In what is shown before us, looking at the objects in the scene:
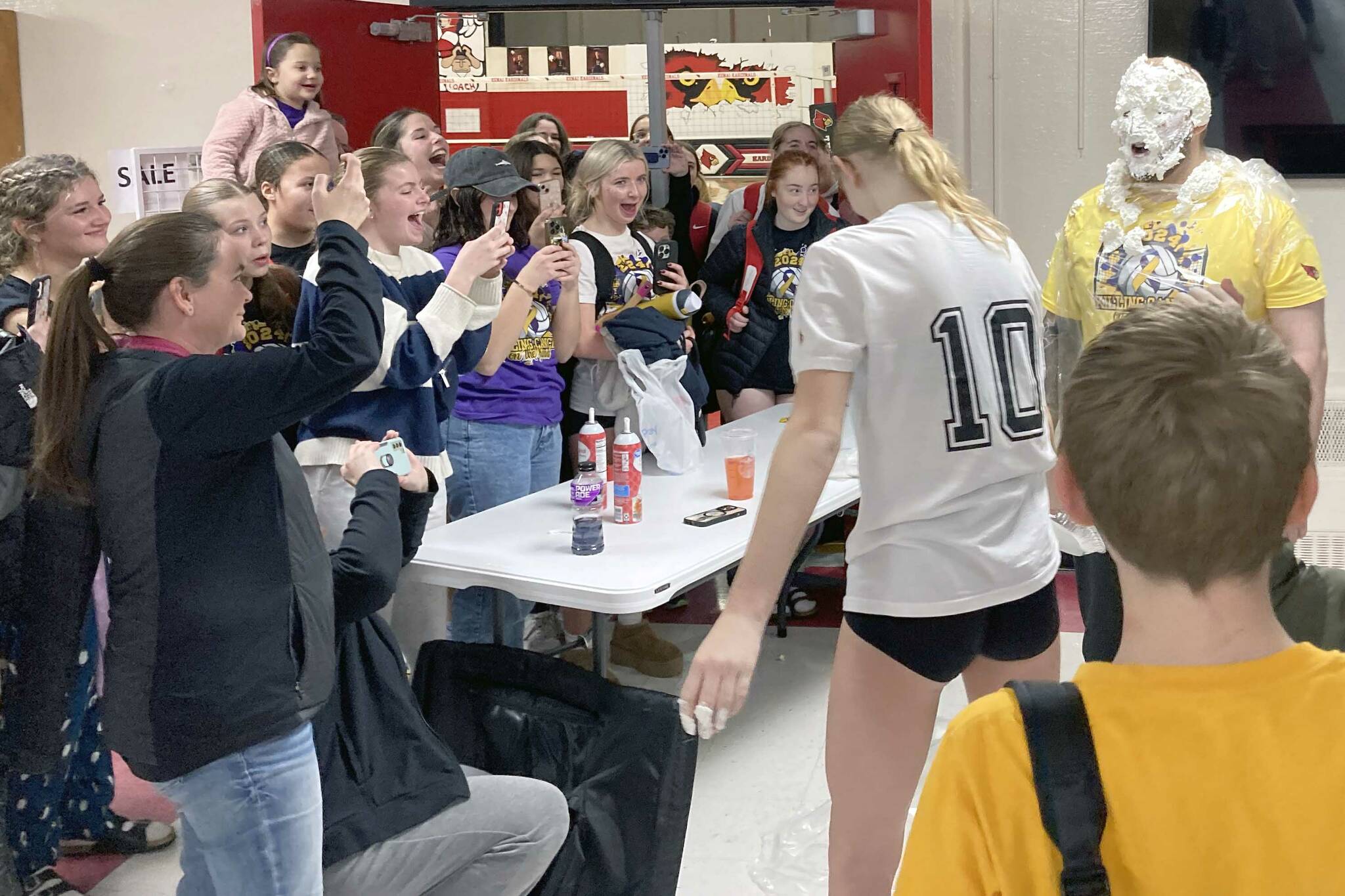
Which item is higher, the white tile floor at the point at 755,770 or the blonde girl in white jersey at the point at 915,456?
the blonde girl in white jersey at the point at 915,456

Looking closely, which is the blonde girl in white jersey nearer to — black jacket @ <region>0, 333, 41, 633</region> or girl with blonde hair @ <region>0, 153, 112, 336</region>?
black jacket @ <region>0, 333, 41, 633</region>

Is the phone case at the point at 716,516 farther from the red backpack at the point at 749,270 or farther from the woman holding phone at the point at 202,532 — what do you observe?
the red backpack at the point at 749,270

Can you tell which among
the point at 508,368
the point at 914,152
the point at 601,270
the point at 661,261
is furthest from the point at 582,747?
the point at 661,261

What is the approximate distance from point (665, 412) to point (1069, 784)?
259cm

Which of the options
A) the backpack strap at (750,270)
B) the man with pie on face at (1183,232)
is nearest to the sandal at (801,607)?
the backpack strap at (750,270)

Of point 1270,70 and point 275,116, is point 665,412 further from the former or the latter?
point 1270,70

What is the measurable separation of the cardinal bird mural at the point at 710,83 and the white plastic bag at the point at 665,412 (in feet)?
23.1

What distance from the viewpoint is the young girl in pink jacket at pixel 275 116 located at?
4.47 m

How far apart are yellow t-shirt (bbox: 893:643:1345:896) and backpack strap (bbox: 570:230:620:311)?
118 inches

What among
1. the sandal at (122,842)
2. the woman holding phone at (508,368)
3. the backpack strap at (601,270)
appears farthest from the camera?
the backpack strap at (601,270)

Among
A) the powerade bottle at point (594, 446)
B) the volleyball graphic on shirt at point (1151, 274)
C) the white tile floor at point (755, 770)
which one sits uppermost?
the volleyball graphic on shirt at point (1151, 274)

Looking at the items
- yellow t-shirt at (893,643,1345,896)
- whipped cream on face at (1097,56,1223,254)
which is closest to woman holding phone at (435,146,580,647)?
whipped cream on face at (1097,56,1223,254)

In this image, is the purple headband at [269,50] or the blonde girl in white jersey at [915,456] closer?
the blonde girl in white jersey at [915,456]

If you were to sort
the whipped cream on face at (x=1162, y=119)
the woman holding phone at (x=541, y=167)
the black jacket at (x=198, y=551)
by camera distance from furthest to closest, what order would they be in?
the woman holding phone at (x=541, y=167) < the whipped cream on face at (x=1162, y=119) < the black jacket at (x=198, y=551)
